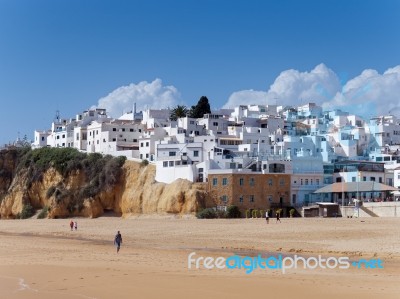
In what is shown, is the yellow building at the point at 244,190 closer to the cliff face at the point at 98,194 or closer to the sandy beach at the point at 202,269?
the cliff face at the point at 98,194

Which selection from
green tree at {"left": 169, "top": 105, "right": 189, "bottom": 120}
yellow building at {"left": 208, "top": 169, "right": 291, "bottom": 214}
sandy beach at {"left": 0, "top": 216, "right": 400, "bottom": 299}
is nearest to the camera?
sandy beach at {"left": 0, "top": 216, "right": 400, "bottom": 299}

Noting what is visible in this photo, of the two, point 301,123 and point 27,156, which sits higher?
point 301,123

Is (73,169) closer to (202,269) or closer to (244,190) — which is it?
(244,190)

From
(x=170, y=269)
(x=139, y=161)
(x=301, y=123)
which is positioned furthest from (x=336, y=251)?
(x=301, y=123)

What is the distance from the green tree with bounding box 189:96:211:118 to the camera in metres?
76.8

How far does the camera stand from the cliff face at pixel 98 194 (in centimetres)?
5019

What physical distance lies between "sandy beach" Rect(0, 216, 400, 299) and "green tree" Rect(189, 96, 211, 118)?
115 ft

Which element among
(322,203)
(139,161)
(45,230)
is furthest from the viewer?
(139,161)

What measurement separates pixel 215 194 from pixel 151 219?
5.22 meters

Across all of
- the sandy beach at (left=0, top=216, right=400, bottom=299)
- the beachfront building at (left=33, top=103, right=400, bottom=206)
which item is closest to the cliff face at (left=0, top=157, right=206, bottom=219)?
the beachfront building at (left=33, top=103, right=400, bottom=206)

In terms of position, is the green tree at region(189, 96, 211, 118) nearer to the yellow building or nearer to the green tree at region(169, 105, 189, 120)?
the green tree at region(169, 105, 189, 120)

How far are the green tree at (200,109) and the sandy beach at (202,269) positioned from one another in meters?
35.0

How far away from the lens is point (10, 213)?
6488cm

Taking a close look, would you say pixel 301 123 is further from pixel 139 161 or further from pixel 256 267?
pixel 256 267
